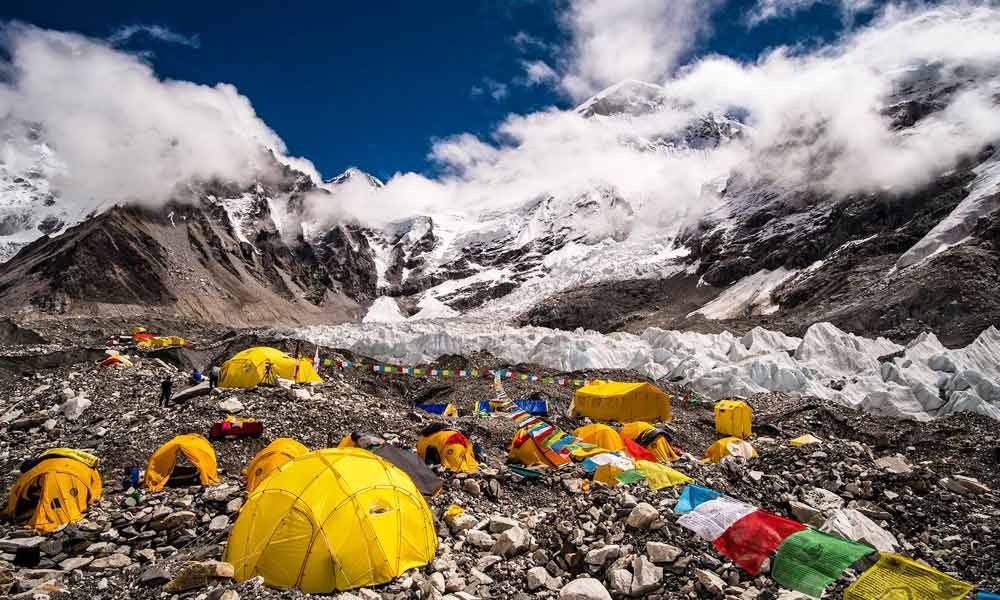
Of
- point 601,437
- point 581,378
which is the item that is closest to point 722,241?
point 581,378

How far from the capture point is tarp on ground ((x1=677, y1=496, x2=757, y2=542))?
279 inches

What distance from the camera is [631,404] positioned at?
22.9m

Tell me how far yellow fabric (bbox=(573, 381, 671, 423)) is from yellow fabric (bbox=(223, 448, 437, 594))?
16.5 meters

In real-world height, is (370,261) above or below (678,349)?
above

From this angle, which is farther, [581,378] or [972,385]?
[581,378]

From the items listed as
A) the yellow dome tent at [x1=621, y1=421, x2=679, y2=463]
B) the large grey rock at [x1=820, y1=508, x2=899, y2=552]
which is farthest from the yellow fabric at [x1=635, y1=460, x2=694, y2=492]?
the yellow dome tent at [x1=621, y1=421, x2=679, y2=463]

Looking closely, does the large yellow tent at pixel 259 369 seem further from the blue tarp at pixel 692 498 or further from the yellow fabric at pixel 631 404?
the blue tarp at pixel 692 498

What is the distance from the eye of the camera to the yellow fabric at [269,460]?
1060 cm

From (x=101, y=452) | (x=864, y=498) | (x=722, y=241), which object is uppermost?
(x=722, y=241)

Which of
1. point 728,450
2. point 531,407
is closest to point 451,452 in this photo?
point 728,450

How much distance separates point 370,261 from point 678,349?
16495cm

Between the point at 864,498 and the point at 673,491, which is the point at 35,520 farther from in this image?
the point at 864,498

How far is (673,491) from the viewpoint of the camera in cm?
923

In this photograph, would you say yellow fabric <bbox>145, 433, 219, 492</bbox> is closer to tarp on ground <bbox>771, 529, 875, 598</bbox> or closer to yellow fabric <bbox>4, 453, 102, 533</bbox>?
yellow fabric <bbox>4, 453, 102, 533</bbox>
